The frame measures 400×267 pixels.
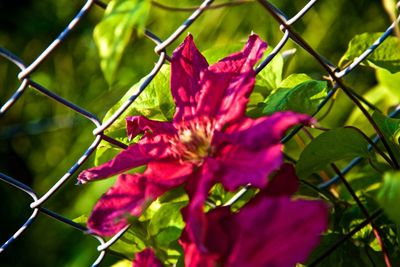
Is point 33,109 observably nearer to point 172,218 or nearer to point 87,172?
point 172,218

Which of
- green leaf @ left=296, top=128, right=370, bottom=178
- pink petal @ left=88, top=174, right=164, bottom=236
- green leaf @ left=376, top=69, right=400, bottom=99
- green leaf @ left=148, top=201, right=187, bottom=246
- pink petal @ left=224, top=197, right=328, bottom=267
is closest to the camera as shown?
pink petal @ left=224, top=197, right=328, bottom=267

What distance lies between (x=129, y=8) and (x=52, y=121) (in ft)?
4.73

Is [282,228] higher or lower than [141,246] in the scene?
lower

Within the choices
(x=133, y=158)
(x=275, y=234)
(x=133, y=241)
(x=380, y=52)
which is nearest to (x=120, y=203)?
(x=133, y=158)

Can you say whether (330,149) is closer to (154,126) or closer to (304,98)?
(304,98)

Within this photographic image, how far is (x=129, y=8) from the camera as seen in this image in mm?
565

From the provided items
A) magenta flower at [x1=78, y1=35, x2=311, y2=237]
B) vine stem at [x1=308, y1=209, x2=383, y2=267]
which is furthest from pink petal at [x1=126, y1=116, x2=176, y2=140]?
vine stem at [x1=308, y1=209, x2=383, y2=267]

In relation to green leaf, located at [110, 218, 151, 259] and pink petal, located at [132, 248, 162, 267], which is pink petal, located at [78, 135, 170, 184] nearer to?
pink petal, located at [132, 248, 162, 267]

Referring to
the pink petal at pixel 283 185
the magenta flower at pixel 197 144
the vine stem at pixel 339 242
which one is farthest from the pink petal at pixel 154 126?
the vine stem at pixel 339 242

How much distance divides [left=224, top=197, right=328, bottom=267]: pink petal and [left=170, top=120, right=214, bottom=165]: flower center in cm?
15

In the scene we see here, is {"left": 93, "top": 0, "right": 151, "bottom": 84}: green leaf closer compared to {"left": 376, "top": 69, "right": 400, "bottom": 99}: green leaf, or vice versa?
{"left": 93, "top": 0, "right": 151, "bottom": 84}: green leaf

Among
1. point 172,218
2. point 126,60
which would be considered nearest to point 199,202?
point 172,218

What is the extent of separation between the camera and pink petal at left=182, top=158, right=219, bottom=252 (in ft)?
1.72

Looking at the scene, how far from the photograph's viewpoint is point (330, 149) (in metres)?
0.71
